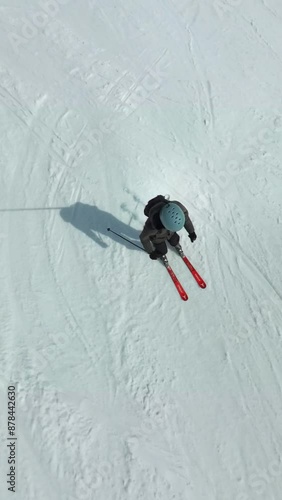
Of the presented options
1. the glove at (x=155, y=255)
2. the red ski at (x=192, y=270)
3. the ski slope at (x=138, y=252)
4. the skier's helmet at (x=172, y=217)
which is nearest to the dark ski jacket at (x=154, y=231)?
the glove at (x=155, y=255)

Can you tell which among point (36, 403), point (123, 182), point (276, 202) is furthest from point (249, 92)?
point (36, 403)

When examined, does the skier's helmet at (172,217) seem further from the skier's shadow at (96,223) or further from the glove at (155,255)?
the skier's shadow at (96,223)

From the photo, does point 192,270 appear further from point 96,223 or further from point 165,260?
point 96,223

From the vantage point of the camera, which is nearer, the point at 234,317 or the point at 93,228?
the point at 234,317

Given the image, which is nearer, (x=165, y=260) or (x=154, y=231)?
(x=154, y=231)

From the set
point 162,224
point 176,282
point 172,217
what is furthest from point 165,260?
point 172,217

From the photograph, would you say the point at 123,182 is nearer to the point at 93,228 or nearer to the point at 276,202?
the point at 93,228

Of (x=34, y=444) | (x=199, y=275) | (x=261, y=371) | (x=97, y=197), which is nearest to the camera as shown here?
(x=34, y=444)
